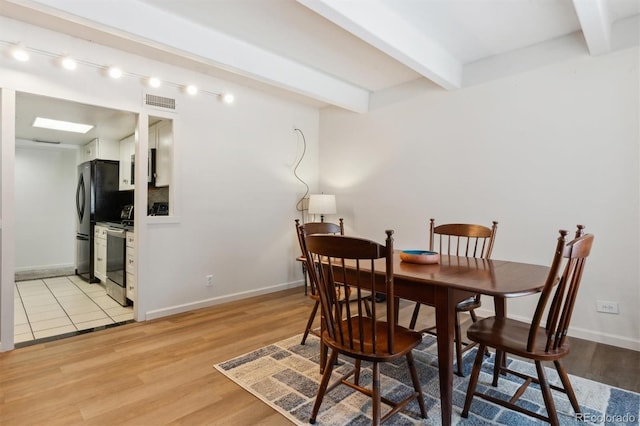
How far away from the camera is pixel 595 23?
91.0 inches

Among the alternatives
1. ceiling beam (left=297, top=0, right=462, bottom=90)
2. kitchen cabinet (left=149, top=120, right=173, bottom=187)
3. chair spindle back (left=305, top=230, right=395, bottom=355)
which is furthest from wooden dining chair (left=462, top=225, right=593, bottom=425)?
kitchen cabinet (left=149, top=120, right=173, bottom=187)

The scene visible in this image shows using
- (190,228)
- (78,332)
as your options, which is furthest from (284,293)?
(78,332)

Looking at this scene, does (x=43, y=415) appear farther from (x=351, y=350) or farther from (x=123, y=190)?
(x=123, y=190)

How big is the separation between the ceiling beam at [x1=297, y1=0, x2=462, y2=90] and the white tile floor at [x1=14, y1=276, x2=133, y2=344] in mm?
3227

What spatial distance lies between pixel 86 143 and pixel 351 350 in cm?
623

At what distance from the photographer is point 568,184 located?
9.54 feet

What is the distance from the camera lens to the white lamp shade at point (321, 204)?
4.20 metres

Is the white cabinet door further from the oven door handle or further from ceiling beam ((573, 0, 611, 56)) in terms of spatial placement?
ceiling beam ((573, 0, 611, 56))

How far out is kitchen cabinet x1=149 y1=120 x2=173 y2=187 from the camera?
387 cm

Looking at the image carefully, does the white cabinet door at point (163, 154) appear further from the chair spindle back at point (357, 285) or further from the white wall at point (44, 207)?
the white wall at point (44, 207)

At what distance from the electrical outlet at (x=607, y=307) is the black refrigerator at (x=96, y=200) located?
5584 mm

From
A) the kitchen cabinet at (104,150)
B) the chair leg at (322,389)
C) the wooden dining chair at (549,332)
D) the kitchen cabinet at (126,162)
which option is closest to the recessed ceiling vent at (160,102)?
the kitchen cabinet at (126,162)

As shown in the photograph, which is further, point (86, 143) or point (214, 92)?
point (86, 143)

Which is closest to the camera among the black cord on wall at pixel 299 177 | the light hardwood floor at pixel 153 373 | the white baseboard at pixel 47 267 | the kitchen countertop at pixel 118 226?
the light hardwood floor at pixel 153 373
